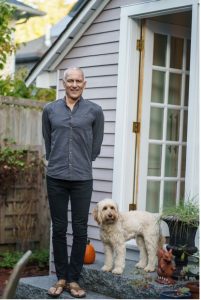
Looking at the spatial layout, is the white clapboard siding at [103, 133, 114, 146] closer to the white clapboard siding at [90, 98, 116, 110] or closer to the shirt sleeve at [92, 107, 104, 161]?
the white clapboard siding at [90, 98, 116, 110]

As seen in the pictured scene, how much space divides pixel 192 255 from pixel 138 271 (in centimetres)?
52

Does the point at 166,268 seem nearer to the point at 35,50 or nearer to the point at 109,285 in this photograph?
the point at 109,285

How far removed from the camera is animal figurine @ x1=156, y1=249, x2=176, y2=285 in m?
5.98

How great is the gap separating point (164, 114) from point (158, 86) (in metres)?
0.31

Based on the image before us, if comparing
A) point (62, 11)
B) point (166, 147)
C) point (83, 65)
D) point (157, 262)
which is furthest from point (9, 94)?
point (62, 11)

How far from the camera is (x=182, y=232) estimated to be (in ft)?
19.9

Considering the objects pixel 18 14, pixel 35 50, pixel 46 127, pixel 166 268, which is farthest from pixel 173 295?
pixel 35 50

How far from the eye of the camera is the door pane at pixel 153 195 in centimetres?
755

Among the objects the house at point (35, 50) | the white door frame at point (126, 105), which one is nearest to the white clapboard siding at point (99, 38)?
the white door frame at point (126, 105)

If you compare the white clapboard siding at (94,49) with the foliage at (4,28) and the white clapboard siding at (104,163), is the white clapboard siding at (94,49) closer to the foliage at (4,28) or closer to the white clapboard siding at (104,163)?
the white clapboard siding at (104,163)

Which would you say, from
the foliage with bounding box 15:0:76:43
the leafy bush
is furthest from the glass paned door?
the foliage with bounding box 15:0:76:43

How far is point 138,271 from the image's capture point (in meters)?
6.34

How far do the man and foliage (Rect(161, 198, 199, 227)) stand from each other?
0.74 metres

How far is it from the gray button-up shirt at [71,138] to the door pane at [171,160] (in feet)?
5.63
